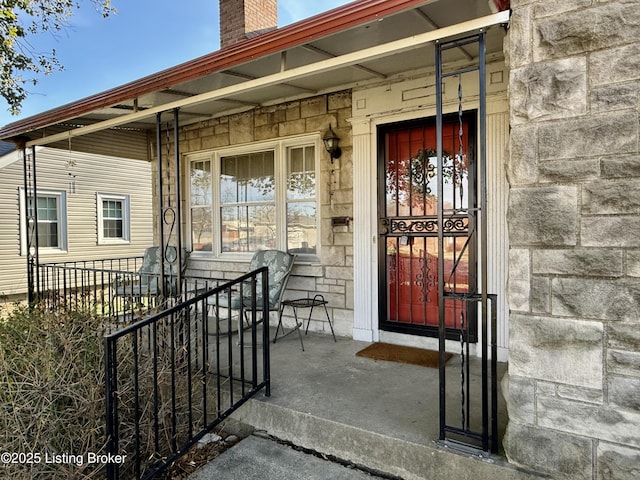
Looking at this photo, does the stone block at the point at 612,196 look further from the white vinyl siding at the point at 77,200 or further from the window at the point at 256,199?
the white vinyl siding at the point at 77,200

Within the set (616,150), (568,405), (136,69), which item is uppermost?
(136,69)

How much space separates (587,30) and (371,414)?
208 cm

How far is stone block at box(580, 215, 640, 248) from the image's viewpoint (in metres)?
1.57

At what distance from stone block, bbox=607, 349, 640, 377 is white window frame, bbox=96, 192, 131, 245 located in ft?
32.7

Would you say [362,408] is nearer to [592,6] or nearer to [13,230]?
[592,6]

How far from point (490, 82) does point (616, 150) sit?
5.99 ft

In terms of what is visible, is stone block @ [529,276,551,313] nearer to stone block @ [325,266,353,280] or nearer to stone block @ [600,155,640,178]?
stone block @ [600,155,640,178]

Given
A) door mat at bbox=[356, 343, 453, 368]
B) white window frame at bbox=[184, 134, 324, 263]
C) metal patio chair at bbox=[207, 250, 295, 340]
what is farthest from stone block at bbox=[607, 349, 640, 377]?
white window frame at bbox=[184, 134, 324, 263]

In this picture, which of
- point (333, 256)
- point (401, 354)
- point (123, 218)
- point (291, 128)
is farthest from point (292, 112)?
Result: point (123, 218)

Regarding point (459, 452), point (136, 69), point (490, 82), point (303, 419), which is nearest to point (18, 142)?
point (303, 419)

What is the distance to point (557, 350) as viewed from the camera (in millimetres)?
1712

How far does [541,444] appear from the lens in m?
1.75

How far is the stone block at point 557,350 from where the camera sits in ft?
5.41

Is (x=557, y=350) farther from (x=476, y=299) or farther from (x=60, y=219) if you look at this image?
(x=60, y=219)
